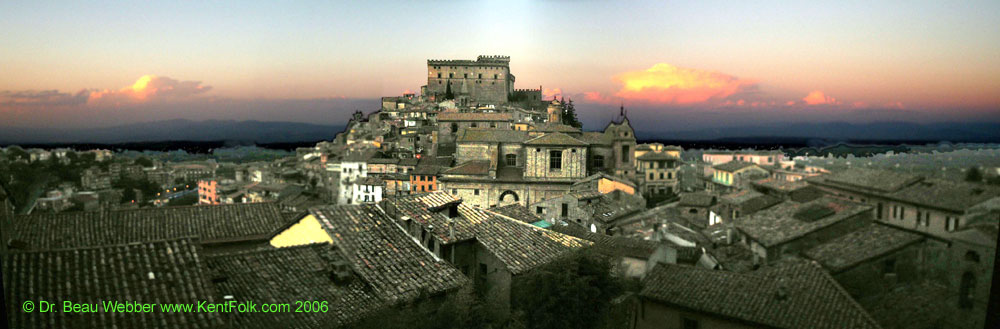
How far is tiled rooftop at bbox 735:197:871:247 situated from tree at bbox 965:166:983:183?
70 cm

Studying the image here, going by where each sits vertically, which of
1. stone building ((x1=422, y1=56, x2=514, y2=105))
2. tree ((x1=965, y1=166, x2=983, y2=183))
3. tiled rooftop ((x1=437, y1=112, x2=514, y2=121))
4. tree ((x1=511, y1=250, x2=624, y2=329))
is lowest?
tree ((x1=511, y1=250, x2=624, y2=329))

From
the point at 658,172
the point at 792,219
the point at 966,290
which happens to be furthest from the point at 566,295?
the point at 658,172

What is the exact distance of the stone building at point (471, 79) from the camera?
186 ft

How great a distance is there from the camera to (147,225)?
7.78 m

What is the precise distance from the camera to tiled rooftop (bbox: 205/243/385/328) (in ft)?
13.7

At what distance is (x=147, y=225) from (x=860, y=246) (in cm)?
875

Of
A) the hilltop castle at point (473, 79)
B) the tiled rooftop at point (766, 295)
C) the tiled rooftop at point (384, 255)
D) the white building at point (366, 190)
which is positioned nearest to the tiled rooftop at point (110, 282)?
the tiled rooftop at point (384, 255)

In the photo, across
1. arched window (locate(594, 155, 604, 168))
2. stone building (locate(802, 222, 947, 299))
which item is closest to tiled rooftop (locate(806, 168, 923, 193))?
stone building (locate(802, 222, 947, 299))

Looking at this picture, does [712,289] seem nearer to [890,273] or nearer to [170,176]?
[890,273]

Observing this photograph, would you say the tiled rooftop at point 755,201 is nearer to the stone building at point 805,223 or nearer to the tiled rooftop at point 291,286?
the stone building at point 805,223

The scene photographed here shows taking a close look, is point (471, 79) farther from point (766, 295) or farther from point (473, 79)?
point (766, 295)

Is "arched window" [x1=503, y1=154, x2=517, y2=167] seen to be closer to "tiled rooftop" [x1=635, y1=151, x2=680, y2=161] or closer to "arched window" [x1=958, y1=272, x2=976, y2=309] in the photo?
"tiled rooftop" [x1=635, y1=151, x2=680, y2=161]

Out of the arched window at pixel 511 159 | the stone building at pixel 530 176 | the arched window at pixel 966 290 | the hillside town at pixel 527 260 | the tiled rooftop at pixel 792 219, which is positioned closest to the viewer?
the arched window at pixel 966 290

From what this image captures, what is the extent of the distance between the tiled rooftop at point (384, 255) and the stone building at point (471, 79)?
5080 centimetres
